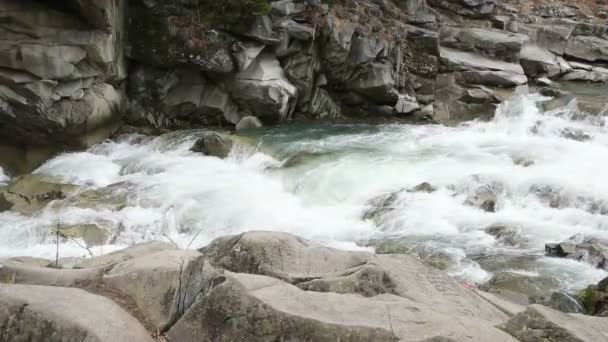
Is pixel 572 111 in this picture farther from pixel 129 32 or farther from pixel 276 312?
pixel 276 312

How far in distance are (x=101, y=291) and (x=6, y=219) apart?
7987 mm

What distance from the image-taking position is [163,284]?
4.36 m

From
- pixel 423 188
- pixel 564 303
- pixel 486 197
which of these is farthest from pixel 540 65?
pixel 564 303

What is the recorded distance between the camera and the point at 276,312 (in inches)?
157

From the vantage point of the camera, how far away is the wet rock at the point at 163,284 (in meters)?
4.26

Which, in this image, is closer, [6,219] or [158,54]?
[6,219]

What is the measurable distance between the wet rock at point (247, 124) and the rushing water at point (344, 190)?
2.89ft

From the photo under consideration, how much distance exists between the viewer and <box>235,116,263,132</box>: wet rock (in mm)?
17625

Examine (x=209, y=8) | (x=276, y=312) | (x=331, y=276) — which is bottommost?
(x=331, y=276)

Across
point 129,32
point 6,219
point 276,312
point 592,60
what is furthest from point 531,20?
point 276,312

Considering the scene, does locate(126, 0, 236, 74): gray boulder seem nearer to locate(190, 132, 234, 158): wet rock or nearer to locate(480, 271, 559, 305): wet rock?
locate(190, 132, 234, 158): wet rock

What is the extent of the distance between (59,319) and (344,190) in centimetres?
911

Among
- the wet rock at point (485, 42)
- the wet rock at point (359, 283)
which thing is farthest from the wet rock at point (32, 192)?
the wet rock at point (485, 42)

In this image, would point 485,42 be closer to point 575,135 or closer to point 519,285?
point 575,135
